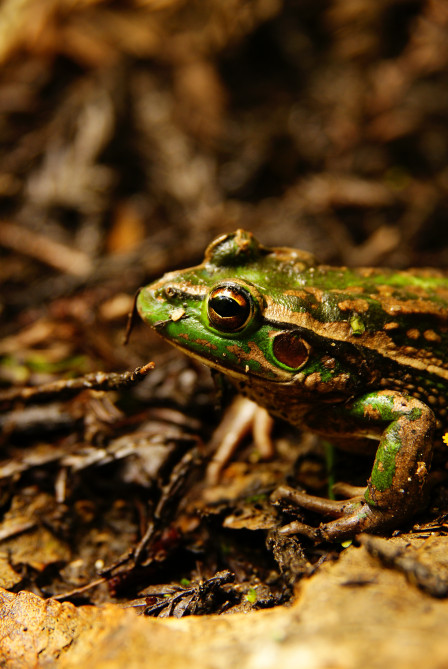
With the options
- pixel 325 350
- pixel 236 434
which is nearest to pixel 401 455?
pixel 325 350

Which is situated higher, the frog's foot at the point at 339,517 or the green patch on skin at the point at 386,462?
the green patch on skin at the point at 386,462

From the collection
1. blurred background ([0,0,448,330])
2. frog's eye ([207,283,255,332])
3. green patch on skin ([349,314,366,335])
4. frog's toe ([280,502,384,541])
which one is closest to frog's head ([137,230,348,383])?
frog's eye ([207,283,255,332])

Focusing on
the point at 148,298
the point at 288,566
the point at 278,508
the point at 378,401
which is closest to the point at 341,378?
the point at 378,401

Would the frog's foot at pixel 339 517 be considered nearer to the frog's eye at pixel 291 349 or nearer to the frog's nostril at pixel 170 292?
the frog's eye at pixel 291 349

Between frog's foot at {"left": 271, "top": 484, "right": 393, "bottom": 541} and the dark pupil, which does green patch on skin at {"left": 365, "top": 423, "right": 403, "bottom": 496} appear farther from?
the dark pupil

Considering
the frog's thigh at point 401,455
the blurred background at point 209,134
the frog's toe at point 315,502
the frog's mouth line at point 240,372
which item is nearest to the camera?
the frog's thigh at point 401,455

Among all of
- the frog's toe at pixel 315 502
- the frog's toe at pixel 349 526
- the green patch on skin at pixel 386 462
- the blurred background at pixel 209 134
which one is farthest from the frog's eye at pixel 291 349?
the blurred background at pixel 209 134

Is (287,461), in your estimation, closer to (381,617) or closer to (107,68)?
(381,617)
